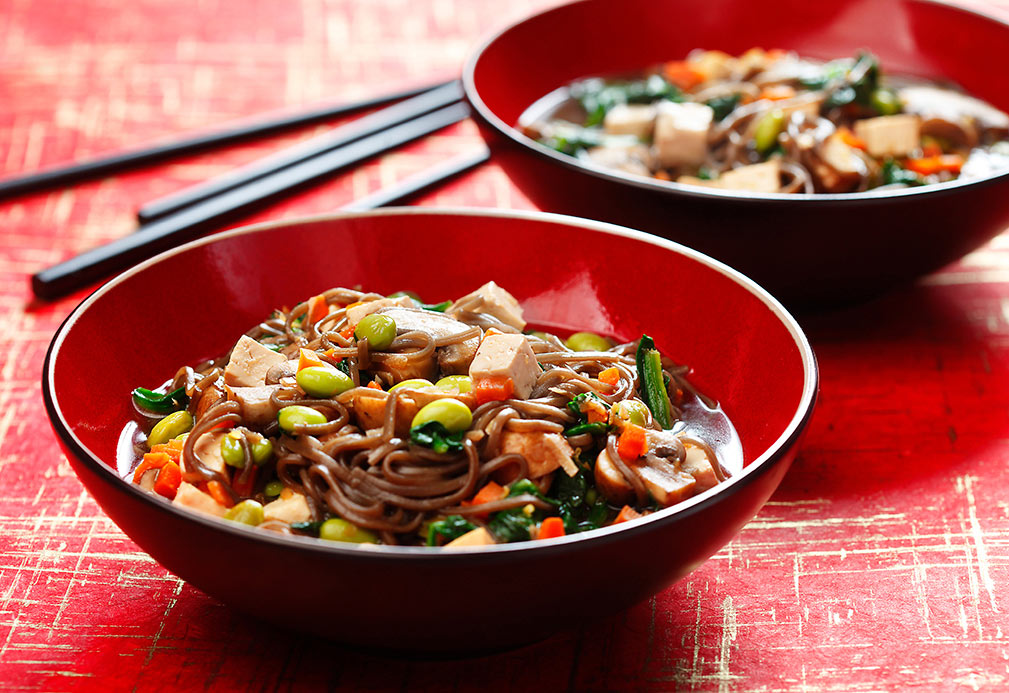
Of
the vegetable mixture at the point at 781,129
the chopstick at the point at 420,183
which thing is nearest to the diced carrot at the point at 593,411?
the vegetable mixture at the point at 781,129

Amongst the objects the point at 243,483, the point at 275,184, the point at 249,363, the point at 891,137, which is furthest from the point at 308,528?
the point at 891,137

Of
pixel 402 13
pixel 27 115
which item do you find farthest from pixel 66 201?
pixel 402 13

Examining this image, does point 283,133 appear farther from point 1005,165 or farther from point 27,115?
point 1005,165

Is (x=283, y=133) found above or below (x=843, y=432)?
below

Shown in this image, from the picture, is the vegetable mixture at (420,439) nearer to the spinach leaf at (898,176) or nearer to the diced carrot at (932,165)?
the spinach leaf at (898,176)

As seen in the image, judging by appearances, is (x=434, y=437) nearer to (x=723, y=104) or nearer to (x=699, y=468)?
(x=699, y=468)
